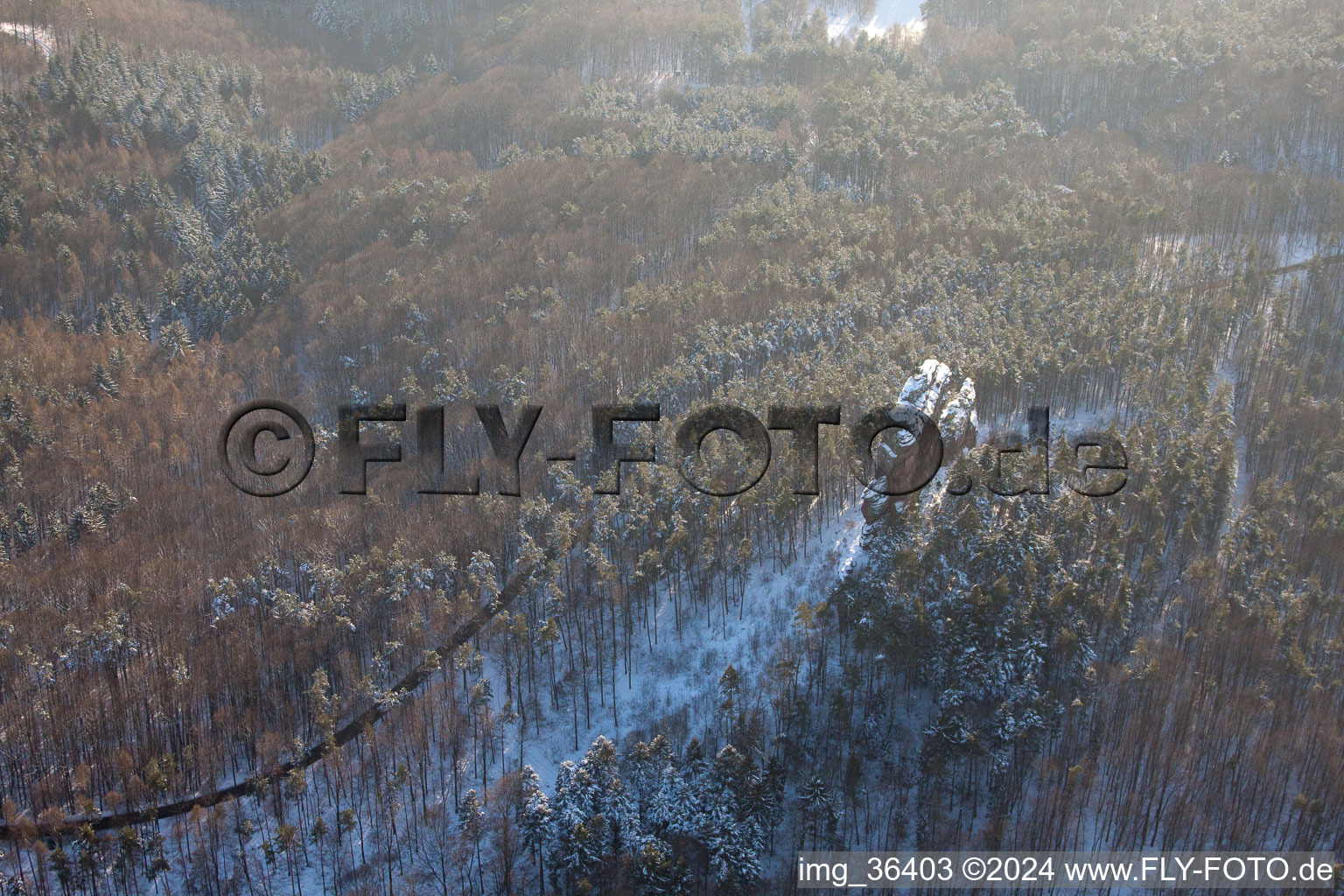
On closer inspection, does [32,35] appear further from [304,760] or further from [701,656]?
[701,656]

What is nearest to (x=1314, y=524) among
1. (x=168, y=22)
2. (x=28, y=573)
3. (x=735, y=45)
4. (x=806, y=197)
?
(x=806, y=197)

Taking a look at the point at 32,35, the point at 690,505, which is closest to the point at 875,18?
the point at 32,35

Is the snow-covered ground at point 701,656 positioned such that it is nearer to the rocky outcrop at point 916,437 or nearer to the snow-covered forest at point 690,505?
the snow-covered forest at point 690,505

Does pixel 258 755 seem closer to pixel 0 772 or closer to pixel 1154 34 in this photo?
pixel 0 772

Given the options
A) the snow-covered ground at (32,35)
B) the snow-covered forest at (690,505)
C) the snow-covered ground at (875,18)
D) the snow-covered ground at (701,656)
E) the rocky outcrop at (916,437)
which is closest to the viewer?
the snow-covered forest at (690,505)

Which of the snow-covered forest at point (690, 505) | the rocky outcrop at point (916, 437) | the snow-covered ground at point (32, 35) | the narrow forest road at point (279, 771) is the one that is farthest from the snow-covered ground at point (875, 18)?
the narrow forest road at point (279, 771)
